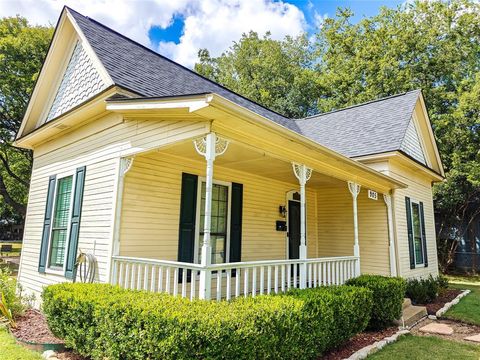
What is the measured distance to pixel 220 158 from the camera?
6.25 metres

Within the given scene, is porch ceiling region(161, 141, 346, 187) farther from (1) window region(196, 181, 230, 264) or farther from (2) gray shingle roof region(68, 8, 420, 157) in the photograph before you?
(2) gray shingle roof region(68, 8, 420, 157)

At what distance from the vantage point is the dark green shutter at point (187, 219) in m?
6.14

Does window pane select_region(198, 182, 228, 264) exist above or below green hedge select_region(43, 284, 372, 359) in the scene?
above

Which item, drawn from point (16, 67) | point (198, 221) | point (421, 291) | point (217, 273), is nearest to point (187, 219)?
point (198, 221)

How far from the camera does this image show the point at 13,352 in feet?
14.7

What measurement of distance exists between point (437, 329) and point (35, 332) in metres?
7.16

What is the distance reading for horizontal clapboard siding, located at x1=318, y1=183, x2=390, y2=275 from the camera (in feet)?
28.1

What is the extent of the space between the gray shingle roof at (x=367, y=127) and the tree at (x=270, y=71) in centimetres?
1302

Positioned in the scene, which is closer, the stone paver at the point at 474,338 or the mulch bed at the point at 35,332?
the mulch bed at the point at 35,332

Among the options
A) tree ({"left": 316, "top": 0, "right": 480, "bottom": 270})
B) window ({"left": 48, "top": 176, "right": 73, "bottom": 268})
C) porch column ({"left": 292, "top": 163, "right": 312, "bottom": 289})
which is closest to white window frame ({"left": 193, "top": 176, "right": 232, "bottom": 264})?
porch column ({"left": 292, "top": 163, "right": 312, "bottom": 289})

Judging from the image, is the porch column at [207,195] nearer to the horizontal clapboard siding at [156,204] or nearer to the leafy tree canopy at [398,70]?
the horizontal clapboard siding at [156,204]

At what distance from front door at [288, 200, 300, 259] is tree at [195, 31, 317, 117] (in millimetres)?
16741

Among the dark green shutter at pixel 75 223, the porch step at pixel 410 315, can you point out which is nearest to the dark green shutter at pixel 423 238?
the porch step at pixel 410 315

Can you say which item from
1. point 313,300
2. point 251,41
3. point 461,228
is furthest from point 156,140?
point 251,41
